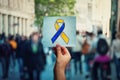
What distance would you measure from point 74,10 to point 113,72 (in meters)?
0.61

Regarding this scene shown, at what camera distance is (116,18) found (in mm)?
2797

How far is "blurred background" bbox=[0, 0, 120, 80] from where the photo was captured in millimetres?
2818

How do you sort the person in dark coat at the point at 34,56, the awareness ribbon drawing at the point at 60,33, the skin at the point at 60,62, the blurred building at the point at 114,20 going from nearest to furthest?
the skin at the point at 60,62 → the awareness ribbon drawing at the point at 60,33 → the blurred building at the point at 114,20 → the person in dark coat at the point at 34,56

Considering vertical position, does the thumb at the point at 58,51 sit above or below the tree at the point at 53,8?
below

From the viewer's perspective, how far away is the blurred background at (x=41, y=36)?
2.82 meters

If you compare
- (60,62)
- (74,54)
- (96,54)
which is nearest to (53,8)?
(74,54)

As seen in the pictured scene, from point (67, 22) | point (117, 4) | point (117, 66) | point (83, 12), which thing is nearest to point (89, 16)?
point (83, 12)

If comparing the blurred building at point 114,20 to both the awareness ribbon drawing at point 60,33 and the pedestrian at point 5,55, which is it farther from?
the awareness ribbon drawing at point 60,33

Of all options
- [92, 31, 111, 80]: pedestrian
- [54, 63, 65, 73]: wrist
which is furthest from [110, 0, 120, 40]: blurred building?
[54, 63, 65, 73]: wrist

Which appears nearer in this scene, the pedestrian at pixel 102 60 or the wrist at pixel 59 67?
the wrist at pixel 59 67

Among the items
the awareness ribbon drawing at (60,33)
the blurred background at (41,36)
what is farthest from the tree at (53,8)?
the awareness ribbon drawing at (60,33)

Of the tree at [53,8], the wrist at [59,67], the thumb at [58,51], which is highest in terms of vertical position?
the tree at [53,8]

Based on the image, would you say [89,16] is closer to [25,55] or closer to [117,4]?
[117,4]

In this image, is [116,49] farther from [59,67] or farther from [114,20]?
[59,67]
